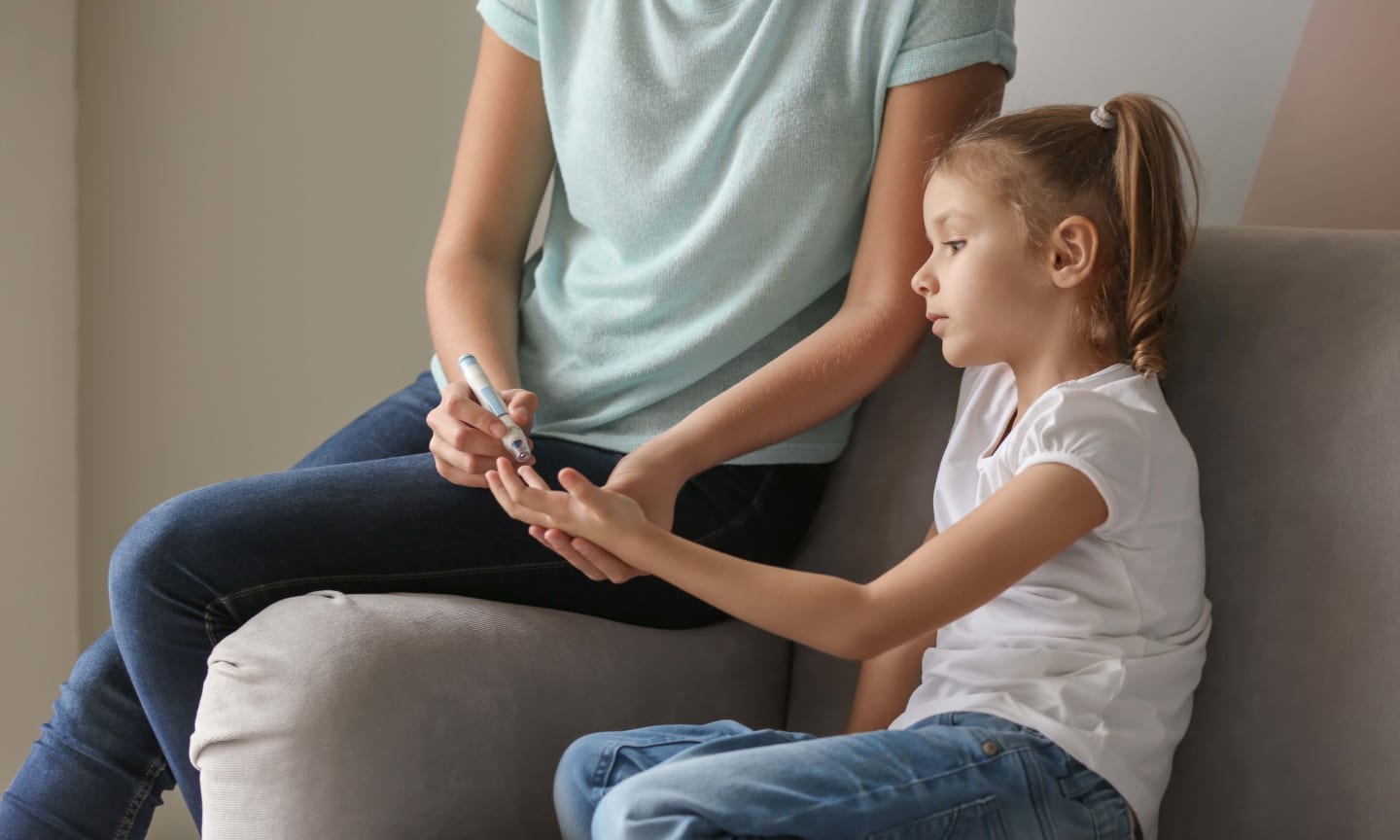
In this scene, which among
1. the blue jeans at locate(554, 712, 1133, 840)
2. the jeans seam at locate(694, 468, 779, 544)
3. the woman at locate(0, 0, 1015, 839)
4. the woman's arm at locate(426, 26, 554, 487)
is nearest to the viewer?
the blue jeans at locate(554, 712, 1133, 840)

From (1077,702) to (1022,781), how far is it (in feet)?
0.28

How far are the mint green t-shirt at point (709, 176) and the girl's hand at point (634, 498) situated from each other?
0.52 feet

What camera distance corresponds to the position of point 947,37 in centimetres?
117

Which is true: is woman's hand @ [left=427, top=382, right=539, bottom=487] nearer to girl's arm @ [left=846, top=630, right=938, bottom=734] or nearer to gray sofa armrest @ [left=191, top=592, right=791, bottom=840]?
gray sofa armrest @ [left=191, top=592, right=791, bottom=840]

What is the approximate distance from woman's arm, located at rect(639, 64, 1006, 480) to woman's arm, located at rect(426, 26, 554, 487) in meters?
0.26

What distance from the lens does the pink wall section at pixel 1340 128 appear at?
1.31m

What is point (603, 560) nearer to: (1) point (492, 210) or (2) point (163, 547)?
(2) point (163, 547)

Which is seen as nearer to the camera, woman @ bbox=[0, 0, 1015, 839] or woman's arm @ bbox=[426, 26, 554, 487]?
woman @ bbox=[0, 0, 1015, 839]

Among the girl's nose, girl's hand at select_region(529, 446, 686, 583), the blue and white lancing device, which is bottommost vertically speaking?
girl's hand at select_region(529, 446, 686, 583)

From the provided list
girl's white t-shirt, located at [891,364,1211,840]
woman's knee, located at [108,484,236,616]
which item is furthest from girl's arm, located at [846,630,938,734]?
woman's knee, located at [108,484,236,616]

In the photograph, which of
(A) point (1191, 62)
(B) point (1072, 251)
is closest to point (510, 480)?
(B) point (1072, 251)

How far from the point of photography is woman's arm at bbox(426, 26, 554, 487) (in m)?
1.30

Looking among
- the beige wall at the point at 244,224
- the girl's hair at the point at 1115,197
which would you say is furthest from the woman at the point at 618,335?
the beige wall at the point at 244,224

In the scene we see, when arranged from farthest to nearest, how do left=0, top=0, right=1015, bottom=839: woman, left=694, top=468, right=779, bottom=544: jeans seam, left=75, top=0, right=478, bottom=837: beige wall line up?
left=75, top=0, right=478, bottom=837: beige wall < left=694, top=468, right=779, bottom=544: jeans seam < left=0, top=0, right=1015, bottom=839: woman
